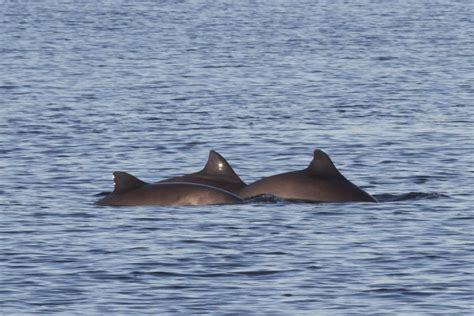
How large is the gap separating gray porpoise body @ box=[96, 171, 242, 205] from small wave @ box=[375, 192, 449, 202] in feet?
8.08

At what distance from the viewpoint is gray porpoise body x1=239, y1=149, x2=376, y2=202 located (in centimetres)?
2825

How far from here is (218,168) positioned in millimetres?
29250

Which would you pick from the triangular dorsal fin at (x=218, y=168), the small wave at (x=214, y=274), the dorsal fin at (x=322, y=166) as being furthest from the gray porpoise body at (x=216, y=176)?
the small wave at (x=214, y=274)

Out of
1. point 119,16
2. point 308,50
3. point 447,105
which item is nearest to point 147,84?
point 447,105

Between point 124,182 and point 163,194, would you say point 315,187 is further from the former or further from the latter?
point 124,182

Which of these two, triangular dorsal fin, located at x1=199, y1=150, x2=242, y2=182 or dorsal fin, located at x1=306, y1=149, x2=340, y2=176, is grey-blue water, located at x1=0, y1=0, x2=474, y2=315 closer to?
dorsal fin, located at x1=306, y1=149, x2=340, y2=176

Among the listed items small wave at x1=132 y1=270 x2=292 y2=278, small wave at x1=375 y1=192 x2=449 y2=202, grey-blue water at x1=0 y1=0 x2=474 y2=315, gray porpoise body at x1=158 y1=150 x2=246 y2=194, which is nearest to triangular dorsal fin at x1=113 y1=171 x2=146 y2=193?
grey-blue water at x1=0 y1=0 x2=474 y2=315

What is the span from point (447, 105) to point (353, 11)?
76733 mm

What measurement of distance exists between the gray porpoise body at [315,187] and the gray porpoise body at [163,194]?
49 cm

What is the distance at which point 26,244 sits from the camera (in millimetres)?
24531

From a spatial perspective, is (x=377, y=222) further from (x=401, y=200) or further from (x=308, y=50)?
(x=308, y=50)

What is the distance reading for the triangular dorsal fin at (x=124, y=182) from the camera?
92.2ft

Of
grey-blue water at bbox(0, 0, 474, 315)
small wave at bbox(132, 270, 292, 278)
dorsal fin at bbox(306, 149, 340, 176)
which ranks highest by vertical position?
dorsal fin at bbox(306, 149, 340, 176)

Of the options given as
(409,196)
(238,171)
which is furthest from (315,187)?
(238,171)
